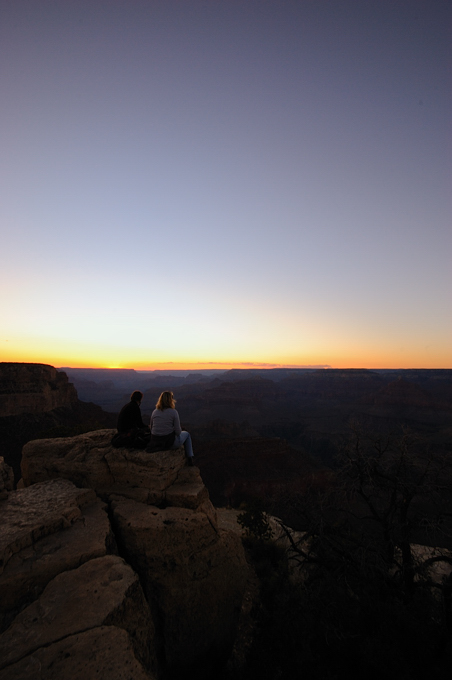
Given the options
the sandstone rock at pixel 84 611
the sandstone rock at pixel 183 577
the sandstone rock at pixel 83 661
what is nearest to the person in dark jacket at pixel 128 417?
the sandstone rock at pixel 183 577

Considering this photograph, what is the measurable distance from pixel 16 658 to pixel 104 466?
352cm

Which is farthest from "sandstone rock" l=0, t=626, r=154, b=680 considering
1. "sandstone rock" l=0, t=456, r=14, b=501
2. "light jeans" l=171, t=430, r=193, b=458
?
"light jeans" l=171, t=430, r=193, b=458

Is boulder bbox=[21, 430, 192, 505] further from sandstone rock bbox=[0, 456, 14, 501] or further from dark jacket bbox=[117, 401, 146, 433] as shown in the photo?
sandstone rock bbox=[0, 456, 14, 501]

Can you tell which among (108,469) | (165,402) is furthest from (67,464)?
(165,402)

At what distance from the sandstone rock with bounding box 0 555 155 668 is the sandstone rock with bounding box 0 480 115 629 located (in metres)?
0.20

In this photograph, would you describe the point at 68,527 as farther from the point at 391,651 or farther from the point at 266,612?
the point at 391,651

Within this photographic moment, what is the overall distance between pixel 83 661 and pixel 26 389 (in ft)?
150

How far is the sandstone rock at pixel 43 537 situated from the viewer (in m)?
3.34

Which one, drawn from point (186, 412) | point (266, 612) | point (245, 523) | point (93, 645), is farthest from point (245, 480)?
point (186, 412)

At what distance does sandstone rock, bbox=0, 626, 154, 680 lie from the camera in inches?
92.7

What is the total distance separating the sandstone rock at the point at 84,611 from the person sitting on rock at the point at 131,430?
248 centimetres

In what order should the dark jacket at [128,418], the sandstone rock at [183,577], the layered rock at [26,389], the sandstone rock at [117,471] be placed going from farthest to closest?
the layered rock at [26,389], the dark jacket at [128,418], the sandstone rock at [117,471], the sandstone rock at [183,577]

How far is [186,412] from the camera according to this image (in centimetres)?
7981

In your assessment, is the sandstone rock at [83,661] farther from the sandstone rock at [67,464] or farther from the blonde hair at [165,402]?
the blonde hair at [165,402]
